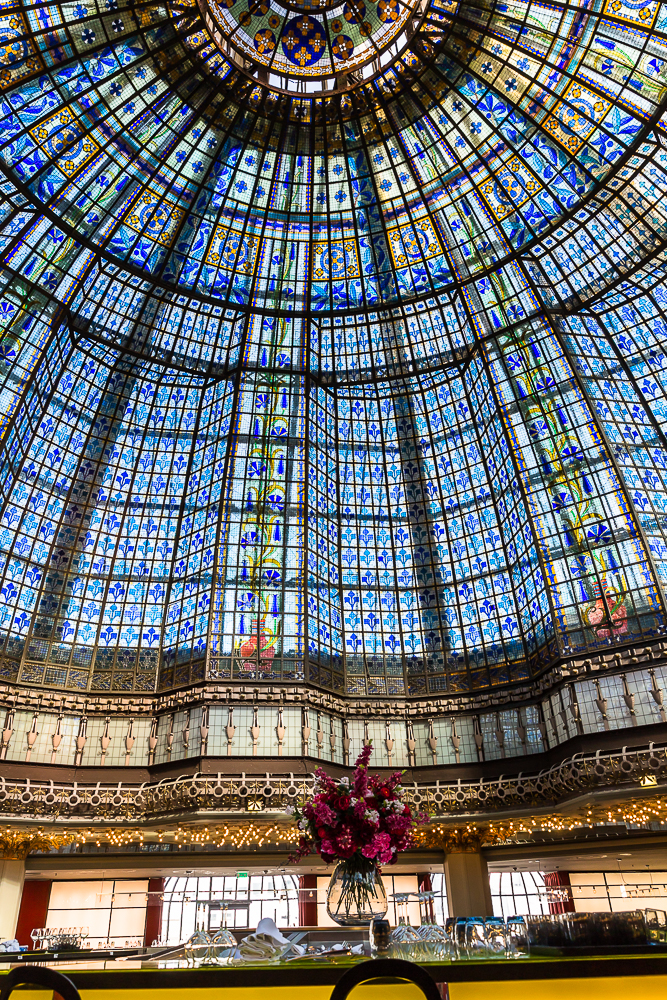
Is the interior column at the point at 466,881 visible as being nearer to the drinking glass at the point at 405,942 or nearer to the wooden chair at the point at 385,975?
the drinking glass at the point at 405,942

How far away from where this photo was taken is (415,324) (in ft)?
107

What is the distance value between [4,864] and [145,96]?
98.3 ft

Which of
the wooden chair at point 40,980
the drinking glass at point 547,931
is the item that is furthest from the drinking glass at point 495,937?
the wooden chair at point 40,980

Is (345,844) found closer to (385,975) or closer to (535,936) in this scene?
(535,936)

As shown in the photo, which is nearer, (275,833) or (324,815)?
(324,815)

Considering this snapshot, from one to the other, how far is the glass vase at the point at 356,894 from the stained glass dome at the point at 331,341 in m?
20.8

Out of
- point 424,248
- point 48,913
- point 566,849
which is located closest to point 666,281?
point 424,248

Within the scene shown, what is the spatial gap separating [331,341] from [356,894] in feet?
98.7

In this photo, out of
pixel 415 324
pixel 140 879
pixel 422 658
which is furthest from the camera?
pixel 415 324

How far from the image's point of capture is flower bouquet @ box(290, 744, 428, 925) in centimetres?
559

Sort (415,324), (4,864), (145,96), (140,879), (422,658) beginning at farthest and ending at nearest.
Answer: (415,324) → (422,658) → (140,879) → (145,96) → (4,864)

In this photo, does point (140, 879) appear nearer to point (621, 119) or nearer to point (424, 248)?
point (424, 248)

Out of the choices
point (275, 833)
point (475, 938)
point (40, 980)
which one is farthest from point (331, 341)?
point (40, 980)

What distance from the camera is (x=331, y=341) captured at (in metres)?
33.5
